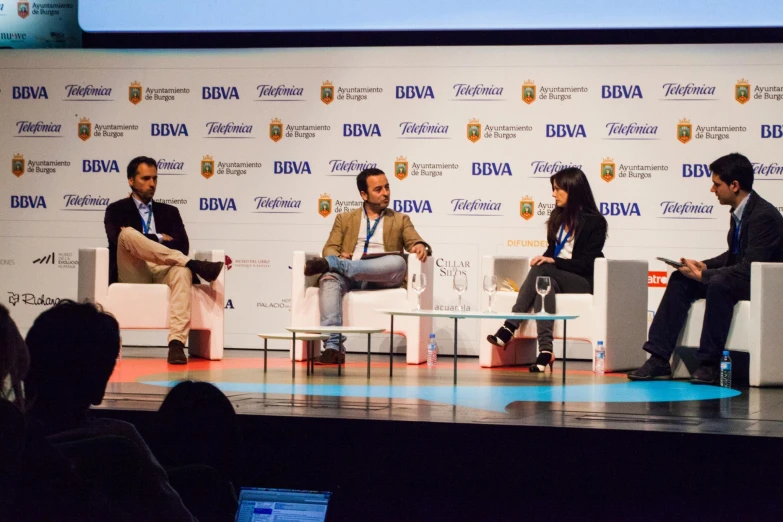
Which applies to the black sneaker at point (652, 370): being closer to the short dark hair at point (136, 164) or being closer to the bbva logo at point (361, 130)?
the bbva logo at point (361, 130)

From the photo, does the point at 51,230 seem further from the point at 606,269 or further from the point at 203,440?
the point at 203,440

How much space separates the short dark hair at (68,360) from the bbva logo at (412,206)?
5574mm

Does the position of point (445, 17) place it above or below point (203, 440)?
above

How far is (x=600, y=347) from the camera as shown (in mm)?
5723

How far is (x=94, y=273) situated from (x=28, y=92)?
2.46 meters

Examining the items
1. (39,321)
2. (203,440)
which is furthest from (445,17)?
(39,321)

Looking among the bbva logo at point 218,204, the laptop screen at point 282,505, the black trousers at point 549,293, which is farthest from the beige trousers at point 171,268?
the laptop screen at point 282,505

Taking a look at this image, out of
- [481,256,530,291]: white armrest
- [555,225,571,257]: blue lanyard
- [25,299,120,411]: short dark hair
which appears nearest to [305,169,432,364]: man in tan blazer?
[481,256,530,291]: white armrest

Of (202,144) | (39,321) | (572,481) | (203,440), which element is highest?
(202,144)

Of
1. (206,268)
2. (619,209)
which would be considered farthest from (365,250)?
(619,209)

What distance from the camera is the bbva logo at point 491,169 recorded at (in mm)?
7227

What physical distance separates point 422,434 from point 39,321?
1596 millimetres

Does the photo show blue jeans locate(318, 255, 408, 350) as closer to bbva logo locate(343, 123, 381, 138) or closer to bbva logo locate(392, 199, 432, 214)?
bbva logo locate(392, 199, 432, 214)

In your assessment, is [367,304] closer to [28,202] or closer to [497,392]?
[497,392]
